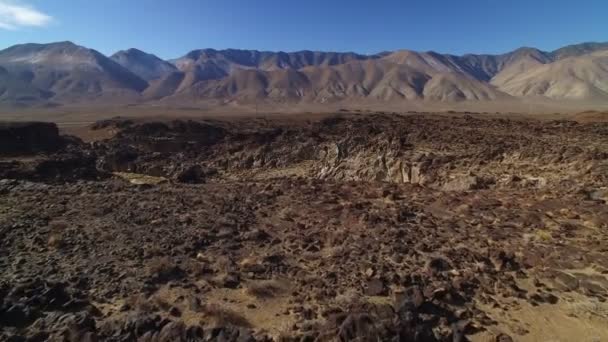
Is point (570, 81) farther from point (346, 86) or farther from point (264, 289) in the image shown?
point (264, 289)

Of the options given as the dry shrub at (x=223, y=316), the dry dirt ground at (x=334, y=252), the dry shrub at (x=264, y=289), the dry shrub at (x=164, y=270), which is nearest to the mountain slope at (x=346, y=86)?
the dry dirt ground at (x=334, y=252)

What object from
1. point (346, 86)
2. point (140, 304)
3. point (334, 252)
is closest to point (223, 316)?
point (140, 304)

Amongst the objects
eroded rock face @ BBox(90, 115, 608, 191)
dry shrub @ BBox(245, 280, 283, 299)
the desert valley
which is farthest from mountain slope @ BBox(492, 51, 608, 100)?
dry shrub @ BBox(245, 280, 283, 299)

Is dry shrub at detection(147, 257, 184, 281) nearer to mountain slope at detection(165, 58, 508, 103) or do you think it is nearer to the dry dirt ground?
the dry dirt ground

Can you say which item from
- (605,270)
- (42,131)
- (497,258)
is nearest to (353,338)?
(497,258)

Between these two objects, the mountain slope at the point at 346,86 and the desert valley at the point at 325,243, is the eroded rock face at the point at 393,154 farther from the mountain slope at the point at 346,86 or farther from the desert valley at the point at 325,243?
the mountain slope at the point at 346,86
